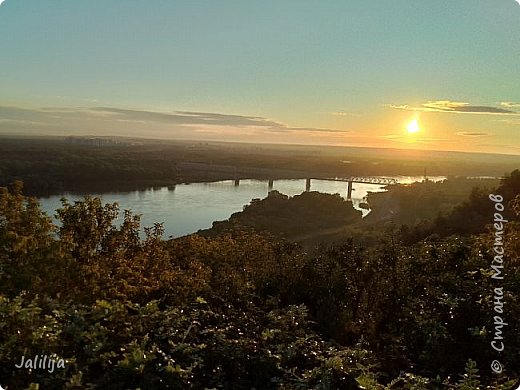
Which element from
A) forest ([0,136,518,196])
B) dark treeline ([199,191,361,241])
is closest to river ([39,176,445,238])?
forest ([0,136,518,196])

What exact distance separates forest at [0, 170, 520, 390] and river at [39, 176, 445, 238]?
2.00 metres

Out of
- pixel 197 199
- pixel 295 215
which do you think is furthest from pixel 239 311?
pixel 197 199

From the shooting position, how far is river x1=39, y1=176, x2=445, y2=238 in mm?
8500

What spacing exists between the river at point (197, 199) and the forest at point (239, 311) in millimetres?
1997

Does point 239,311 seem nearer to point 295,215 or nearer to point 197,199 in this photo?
point 295,215

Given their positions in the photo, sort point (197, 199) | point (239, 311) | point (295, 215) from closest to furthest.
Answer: point (239, 311)
point (295, 215)
point (197, 199)

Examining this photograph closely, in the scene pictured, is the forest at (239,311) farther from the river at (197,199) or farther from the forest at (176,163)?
the river at (197,199)

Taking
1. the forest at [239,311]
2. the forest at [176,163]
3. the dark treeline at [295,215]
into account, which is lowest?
the dark treeline at [295,215]

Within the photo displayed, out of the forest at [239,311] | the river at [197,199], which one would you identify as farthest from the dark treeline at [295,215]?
the forest at [239,311]

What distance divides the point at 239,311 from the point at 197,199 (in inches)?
390

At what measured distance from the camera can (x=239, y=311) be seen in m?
2.73

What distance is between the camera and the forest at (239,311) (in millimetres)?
1913

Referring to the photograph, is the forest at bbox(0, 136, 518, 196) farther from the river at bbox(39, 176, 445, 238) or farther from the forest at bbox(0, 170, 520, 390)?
the forest at bbox(0, 170, 520, 390)

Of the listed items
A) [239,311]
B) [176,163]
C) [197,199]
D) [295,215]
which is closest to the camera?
[239,311]
